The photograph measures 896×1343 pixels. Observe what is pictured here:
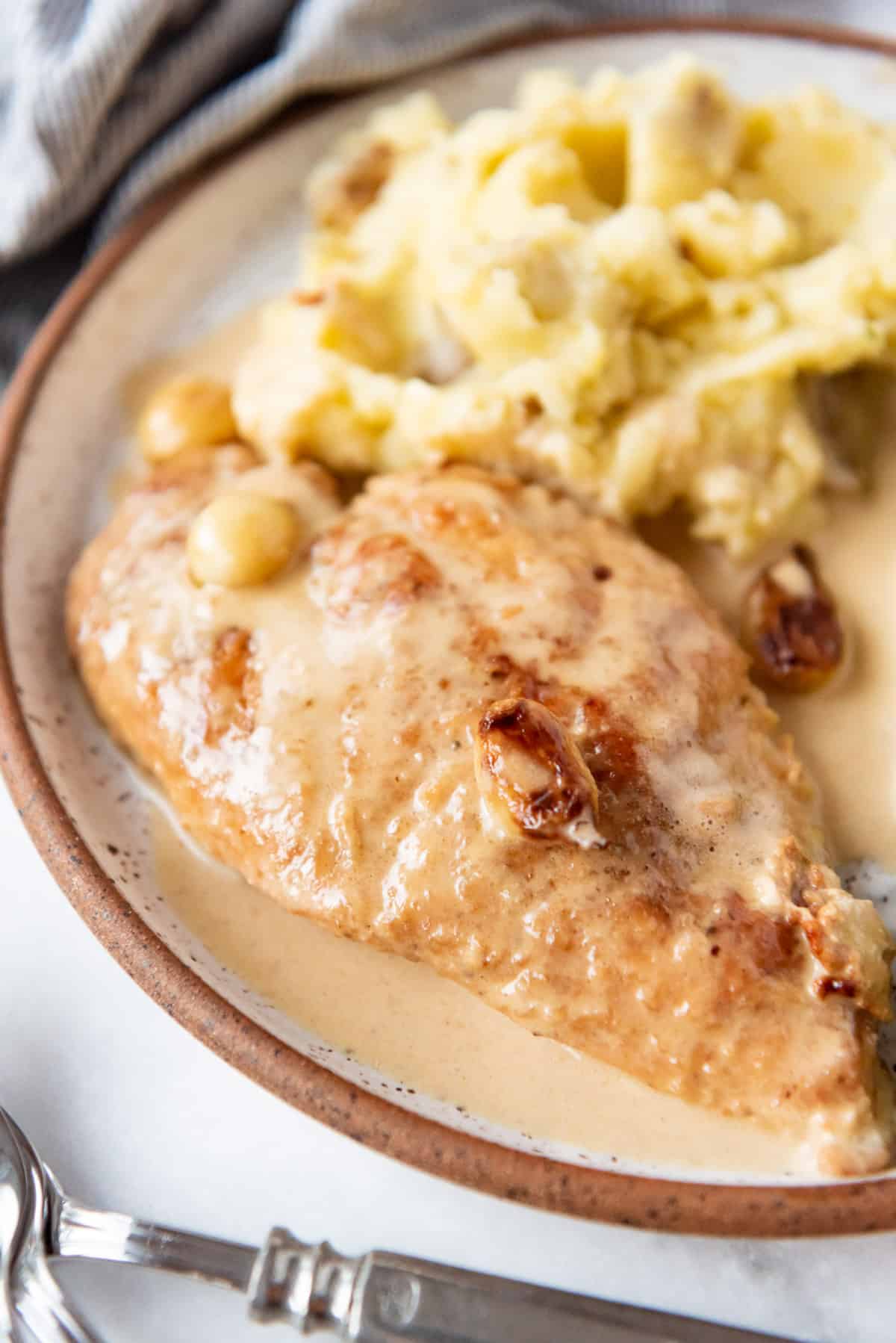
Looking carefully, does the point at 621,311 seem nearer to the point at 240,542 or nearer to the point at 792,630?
the point at 792,630

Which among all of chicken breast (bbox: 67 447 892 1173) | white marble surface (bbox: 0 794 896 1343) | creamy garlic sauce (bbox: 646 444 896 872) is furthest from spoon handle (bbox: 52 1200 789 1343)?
creamy garlic sauce (bbox: 646 444 896 872)

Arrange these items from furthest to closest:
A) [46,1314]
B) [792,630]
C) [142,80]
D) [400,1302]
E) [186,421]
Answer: [142,80], [186,421], [792,630], [46,1314], [400,1302]

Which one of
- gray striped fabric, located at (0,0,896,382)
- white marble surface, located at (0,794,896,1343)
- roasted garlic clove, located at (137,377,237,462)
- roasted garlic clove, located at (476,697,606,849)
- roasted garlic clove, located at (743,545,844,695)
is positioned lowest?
white marble surface, located at (0,794,896,1343)

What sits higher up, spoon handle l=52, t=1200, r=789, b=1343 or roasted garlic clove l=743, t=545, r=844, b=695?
roasted garlic clove l=743, t=545, r=844, b=695

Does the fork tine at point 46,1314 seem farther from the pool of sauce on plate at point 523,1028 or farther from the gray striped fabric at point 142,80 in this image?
the gray striped fabric at point 142,80

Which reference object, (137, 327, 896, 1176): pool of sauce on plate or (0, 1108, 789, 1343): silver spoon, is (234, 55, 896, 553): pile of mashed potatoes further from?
(0, 1108, 789, 1343): silver spoon

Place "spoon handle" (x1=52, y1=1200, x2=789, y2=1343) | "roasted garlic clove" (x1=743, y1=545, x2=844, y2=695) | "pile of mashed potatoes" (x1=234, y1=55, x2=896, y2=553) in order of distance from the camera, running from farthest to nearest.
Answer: "pile of mashed potatoes" (x1=234, y1=55, x2=896, y2=553) < "roasted garlic clove" (x1=743, y1=545, x2=844, y2=695) < "spoon handle" (x1=52, y1=1200, x2=789, y2=1343)

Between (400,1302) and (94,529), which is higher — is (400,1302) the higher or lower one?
the lower one

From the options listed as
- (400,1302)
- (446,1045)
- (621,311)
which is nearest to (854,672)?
(621,311)
